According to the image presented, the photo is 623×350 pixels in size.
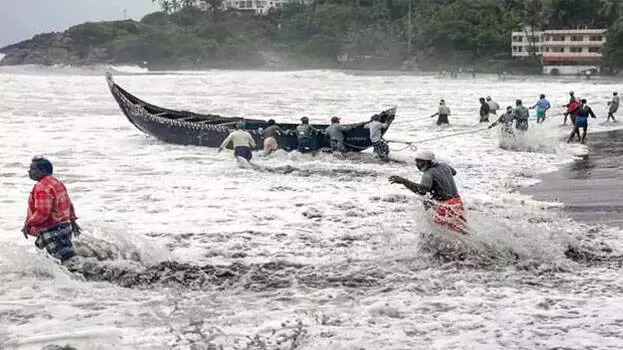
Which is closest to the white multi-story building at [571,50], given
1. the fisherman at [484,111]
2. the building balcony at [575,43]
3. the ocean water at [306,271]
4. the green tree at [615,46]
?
the building balcony at [575,43]

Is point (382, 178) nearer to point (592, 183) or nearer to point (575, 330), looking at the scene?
point (592, 183)

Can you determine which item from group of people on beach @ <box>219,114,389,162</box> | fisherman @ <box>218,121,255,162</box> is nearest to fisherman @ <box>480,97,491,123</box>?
group of people on beach @ <box>219,114,389,162</box>

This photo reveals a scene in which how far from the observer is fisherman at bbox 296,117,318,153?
1809 centimetres

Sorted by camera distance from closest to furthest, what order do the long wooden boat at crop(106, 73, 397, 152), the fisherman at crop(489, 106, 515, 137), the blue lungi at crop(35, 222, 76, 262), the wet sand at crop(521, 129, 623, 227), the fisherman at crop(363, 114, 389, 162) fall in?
the blue lungi at crop(35, 222, 76, 262), the wet sand at crop(521, 129, 623, 227), the fisherman at crop(363, 114, 389, 162), the long wooden boat at crop(106, 73, 397, 152), the fisherman at crop(489, 106, 515, 137)

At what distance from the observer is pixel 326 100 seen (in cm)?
4388

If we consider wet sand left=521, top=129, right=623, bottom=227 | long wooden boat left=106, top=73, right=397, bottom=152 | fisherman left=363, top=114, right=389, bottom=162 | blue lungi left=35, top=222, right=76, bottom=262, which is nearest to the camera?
blue lungi left=35, top=222, right=76, bottom=262

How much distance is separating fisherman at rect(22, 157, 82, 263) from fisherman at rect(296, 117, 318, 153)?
35.6 ft

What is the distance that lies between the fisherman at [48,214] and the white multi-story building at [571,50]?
Result: 3228 inches

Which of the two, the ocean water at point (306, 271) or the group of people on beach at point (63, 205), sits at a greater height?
the group of people on beach at point (63, 205)

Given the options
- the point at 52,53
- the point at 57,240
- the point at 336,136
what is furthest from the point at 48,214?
the point at 52,53

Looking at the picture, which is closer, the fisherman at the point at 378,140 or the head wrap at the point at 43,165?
the head wrap at the point at 43,165

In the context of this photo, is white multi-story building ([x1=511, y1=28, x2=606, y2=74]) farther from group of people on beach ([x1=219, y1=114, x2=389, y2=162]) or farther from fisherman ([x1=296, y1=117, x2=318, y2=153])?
fisherman ([x1=296, y1=117, x2=318, y2=153])

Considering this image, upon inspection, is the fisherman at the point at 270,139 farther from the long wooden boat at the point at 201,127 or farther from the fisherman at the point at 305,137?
the fisherman at the point at 305,137

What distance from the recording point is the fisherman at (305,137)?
18.1 meters
